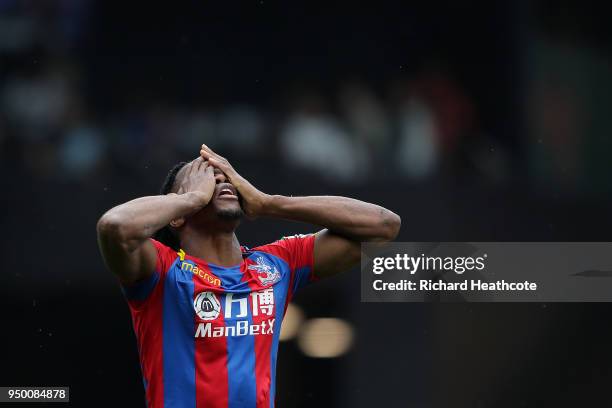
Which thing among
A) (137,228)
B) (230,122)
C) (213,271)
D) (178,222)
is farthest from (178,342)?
(230,122)

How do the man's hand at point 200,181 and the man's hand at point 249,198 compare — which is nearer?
the man's hand at point 200,181

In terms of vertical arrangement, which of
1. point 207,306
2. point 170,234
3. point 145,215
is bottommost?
point 207,306

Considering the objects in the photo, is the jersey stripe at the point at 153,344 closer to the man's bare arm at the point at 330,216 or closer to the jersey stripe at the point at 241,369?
the jersey stripe at the point at 241,369

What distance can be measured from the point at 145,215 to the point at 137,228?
0.34 feet

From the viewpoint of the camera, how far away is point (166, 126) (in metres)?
10.6

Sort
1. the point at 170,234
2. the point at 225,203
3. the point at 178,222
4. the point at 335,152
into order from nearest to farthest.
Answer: the point at 225,203
the point at 178,222
the point at 170,234
the point at 335,152

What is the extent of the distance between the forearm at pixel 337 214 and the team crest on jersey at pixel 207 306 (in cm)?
59

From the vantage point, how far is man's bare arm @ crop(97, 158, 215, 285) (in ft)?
16.0

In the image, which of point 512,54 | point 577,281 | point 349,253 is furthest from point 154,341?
point 512,54

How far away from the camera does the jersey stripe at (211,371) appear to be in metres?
5.08

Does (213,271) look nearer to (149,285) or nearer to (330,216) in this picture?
(149,285)

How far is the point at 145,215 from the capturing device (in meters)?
5.00

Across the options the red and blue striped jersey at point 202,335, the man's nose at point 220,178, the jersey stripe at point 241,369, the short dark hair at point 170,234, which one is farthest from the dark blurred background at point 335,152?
the jersey stripe at point 241,369

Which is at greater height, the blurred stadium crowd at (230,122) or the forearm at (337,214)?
the blurred stadium crowd at (230,122)
